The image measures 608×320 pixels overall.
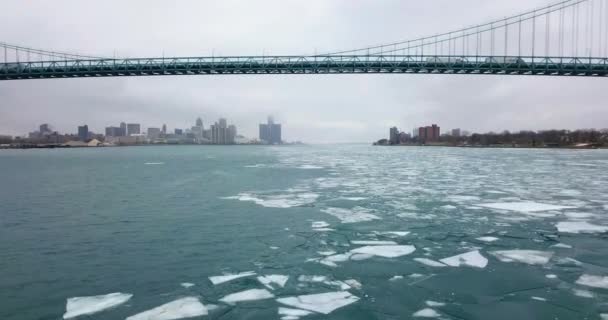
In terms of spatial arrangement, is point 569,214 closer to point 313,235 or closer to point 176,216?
point 313,235

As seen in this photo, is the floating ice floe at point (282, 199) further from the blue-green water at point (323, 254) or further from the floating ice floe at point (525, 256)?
the floating ice floe at point (525, 256)

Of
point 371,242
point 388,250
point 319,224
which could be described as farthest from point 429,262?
point 319,224

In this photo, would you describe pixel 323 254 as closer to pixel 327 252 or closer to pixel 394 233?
pixel 327 252

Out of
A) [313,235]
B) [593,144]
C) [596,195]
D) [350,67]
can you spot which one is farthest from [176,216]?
[593,144]

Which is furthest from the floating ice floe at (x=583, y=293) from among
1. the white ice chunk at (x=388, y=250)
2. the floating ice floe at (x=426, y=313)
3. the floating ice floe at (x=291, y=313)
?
the floating ice floe at (x=291, y=313)

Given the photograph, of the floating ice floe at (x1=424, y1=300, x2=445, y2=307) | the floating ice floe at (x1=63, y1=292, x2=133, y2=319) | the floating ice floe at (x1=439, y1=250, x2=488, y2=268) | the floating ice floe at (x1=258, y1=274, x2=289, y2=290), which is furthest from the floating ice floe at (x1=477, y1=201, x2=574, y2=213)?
the floating ice floe at (x1=63, y1=292, x2=133, y2=319)
